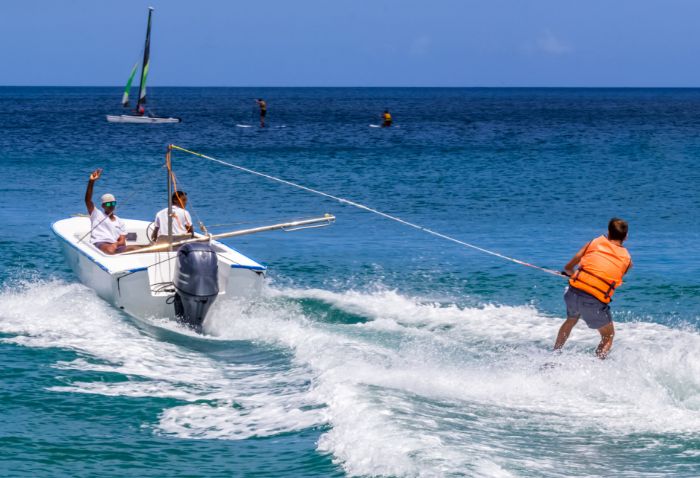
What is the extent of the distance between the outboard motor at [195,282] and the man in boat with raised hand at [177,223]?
112cm

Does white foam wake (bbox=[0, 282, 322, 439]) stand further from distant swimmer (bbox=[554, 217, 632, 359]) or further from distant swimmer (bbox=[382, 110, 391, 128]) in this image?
distant swimmer (bbox=[382, 110, 391, 128])

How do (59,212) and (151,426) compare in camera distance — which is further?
(59,212)

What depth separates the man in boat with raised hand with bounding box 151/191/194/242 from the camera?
13344 mm

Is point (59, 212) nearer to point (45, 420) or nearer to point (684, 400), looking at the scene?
point (45, 420)

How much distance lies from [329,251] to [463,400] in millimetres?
9995

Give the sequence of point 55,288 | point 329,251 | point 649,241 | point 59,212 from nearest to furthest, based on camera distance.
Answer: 1. point 55,288
2. point 329,251
3. point 649,241
4. point 59,212

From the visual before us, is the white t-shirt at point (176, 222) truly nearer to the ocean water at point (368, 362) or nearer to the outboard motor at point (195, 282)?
the outboard motor at point (195, 282)

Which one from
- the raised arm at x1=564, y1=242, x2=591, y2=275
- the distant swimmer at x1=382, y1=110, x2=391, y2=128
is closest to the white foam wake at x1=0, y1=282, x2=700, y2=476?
the raised arm at x1=564, y1=242, x2=591, y2=275

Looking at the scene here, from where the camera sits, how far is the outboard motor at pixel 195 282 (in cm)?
1202

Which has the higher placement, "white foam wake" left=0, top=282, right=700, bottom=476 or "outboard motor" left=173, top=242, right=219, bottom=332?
"outboard motor" left=173, top=242, right=219, bottom=332

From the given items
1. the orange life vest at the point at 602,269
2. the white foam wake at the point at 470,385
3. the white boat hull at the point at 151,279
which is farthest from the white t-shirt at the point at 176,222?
the orange life vest at the point at 602,269

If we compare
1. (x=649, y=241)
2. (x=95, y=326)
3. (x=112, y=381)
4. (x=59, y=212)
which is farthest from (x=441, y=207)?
(x=112, y=381)

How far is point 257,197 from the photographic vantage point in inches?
1131

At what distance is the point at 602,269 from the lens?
9789 millimetres
